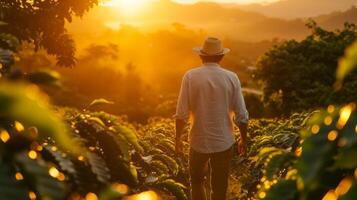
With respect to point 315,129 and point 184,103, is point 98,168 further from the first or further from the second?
point 184,103

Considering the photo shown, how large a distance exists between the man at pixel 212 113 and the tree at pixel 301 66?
32.7 m

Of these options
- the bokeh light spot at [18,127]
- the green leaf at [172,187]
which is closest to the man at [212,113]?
the green leaf at [172,187]

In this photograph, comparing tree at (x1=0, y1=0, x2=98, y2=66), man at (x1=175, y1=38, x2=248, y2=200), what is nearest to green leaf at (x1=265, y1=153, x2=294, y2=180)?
man at (x1=175, y1=38, x2=248, y2=200)

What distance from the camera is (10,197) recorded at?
1.75 meters

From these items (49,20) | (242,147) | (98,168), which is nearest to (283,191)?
(98,168)

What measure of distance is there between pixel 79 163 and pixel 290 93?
39.4m

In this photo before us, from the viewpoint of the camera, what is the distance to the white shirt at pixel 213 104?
6.31 m

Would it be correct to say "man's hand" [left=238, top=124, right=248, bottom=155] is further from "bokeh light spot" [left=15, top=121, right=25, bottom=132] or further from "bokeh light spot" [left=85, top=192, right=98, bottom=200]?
"bokeh light spot" [left=15, top=121, right=25, bottom=132]

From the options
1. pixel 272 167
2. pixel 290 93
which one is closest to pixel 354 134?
pixel 272 167

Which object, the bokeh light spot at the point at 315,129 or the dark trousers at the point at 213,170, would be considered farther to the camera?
the dark trousers at the point at 213,170

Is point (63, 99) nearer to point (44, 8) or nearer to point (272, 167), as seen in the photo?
point (44, 8)

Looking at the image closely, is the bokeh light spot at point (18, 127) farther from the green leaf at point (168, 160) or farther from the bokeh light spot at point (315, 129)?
the green leaf at point (168, 160)

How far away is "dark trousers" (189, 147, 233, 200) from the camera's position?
638 cm

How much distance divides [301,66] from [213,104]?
116 feet
